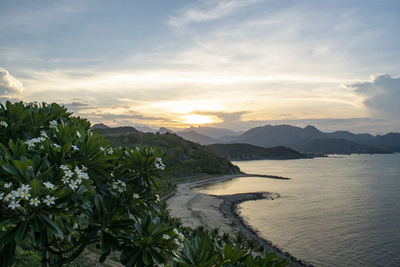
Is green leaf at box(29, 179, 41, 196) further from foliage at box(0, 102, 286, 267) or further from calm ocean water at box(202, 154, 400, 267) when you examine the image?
calm ocean water at box(202, 154, 400, 267)

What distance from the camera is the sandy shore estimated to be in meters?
28.1

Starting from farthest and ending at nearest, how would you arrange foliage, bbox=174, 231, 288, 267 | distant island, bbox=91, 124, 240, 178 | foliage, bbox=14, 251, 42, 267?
distant island, bbox=91, 124, 240, 178
foliage, bbox=14, 251, 42, 267
foliage, bbox=174, 231, 288, 267

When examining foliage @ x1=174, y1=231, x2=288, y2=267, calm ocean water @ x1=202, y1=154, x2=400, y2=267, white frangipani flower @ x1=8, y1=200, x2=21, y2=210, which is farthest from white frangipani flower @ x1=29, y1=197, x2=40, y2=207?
calm ocean water @ x1=202, y1=154, x2=400, y2=267

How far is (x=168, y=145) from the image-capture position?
340 ft

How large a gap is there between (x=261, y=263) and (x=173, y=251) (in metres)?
1.11

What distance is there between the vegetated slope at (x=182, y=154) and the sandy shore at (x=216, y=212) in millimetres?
27910

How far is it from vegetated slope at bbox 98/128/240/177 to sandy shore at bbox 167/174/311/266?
2791cm

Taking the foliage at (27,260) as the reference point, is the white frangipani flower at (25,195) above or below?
above

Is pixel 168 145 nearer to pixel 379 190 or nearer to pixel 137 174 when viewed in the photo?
pixel 379 190

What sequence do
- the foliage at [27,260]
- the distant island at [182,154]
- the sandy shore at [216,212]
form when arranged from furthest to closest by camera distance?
the distant island at [182,154] → the sandy shore at [216,212] → the foliage at [27,260]

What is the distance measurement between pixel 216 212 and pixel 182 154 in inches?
2405

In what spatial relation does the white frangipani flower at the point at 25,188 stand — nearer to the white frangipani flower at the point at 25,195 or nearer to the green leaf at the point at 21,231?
the white frangipani flower at the point at 25,195

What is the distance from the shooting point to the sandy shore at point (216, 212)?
2811cm

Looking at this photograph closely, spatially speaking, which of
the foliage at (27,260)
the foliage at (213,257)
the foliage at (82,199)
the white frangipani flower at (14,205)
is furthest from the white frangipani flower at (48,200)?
the foliage at (27,260)
